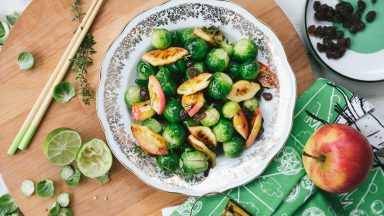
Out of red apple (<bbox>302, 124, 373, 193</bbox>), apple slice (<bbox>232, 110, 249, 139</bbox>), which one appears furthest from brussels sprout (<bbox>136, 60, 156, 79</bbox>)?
red apple (<bbox>302, 124, 373, 193</bbox>)

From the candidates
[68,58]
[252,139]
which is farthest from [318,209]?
[68,58]

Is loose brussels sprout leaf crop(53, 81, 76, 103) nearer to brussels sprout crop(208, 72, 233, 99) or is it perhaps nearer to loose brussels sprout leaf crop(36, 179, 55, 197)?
loose brussels sprout leaf crop(36, 179, 55, 197)

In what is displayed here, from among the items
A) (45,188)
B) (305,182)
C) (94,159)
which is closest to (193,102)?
(94,159)

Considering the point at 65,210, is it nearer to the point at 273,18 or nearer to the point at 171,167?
the point at 171,167

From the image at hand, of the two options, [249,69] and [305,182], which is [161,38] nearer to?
[249,69]

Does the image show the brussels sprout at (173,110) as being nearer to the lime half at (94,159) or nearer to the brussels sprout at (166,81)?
the brussels sprout at (166,81)

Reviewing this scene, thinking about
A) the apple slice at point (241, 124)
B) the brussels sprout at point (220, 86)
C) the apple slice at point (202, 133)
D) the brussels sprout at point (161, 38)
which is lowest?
the apple slice at point (202, 133)

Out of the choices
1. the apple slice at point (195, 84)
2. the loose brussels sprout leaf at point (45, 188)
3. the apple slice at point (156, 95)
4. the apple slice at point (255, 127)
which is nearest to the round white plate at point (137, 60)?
the apple slice at point (255, 127)
